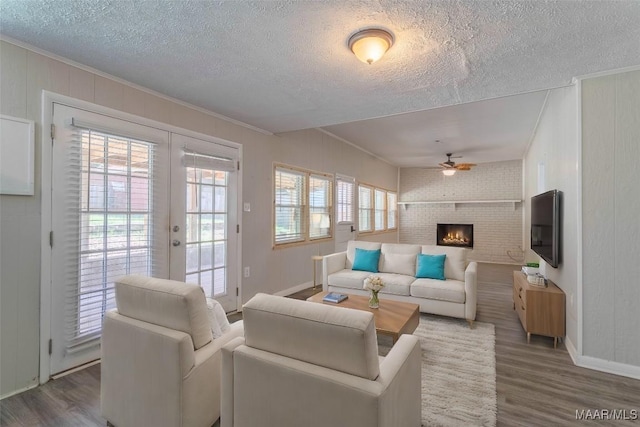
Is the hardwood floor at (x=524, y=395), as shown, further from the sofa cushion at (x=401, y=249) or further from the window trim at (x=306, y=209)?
the window trim at (x=306, y=209)

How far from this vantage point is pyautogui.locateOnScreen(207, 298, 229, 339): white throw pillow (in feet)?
6.13

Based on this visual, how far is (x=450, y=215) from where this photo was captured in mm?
9023

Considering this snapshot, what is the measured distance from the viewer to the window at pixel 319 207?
5.43 m

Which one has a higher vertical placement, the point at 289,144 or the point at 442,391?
the point at 289,144

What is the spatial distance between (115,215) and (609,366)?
4335mm

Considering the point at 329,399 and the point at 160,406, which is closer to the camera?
the point at 329,399

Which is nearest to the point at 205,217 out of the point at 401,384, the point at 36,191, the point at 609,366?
the point at 36,191

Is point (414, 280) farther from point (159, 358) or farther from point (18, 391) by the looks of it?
point (18, 391)

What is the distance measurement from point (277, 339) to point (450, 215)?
8.63 m

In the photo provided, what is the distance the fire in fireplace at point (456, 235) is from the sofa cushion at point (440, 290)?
5476 mm

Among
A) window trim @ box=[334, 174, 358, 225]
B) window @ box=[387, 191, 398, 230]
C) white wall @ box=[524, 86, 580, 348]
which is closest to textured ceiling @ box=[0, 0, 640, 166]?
white wall @ box=[524, 86, 580, 348]

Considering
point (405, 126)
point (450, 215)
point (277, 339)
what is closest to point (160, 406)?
point (277, 339)

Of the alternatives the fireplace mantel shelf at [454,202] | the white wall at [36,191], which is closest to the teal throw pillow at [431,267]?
the white wall at [36,191]

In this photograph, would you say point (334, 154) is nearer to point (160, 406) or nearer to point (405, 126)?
point (405, 126)
